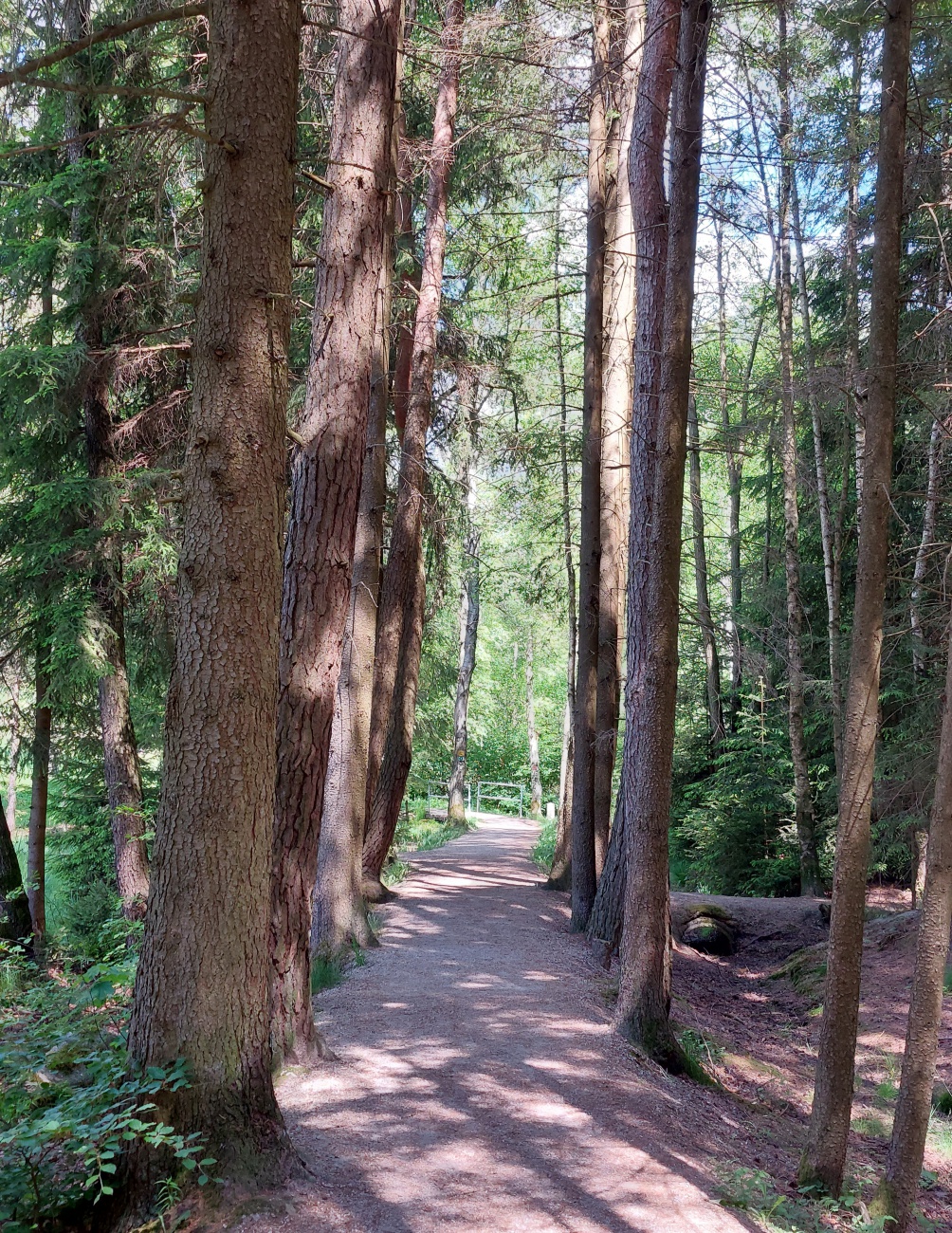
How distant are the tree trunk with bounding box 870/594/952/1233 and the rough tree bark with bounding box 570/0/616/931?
5.56m

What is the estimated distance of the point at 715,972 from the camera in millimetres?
11781

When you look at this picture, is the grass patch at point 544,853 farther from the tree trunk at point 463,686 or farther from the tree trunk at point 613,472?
the tree trunk at point 613,472

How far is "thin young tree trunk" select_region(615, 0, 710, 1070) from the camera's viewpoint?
7.11 meters

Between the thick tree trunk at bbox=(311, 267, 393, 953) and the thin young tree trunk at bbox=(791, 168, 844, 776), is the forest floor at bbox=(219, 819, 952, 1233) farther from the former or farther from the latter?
the thin young tree trunk at bbox=(791, 168, 844, 776)

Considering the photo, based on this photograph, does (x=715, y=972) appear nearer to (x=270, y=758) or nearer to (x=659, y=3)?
(x=270, y=758)

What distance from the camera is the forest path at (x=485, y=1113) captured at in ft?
14.2

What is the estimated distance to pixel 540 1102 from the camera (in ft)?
18.6

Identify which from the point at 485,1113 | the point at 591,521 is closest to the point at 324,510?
the point at 485,1113

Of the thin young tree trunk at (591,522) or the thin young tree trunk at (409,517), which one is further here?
the thin young tree trunk at (409,517)

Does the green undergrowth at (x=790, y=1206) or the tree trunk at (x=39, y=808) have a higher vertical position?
the tree trunk at (x=39, y=808)

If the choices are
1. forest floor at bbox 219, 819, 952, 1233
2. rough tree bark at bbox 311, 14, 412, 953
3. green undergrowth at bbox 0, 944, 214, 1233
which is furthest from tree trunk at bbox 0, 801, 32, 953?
green undergrowth at bbox 0, 944, 214, 1233

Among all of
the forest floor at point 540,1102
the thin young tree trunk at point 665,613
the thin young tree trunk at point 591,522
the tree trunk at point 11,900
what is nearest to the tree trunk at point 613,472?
the thin young tree trunk at point 591,522

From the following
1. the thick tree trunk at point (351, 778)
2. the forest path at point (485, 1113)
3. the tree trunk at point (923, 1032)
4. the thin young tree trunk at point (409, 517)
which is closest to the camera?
the forest path at point (485, 1113)

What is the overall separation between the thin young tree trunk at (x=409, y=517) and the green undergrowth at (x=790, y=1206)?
6668 mm
